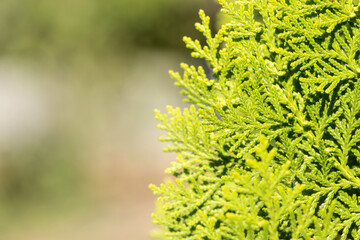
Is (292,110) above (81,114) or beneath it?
beneath

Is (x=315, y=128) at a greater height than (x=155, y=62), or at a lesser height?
lesser

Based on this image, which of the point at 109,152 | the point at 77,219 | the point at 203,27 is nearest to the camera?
the point at 203,27

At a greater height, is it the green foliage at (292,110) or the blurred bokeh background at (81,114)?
the blurred bokeh background at (81,114)

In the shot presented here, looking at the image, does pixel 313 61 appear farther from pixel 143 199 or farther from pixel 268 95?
pixel 143 199

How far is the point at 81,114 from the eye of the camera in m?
13.5

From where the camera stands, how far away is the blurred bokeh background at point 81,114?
1170 centimetres

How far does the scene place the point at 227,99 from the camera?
→ 1760mm

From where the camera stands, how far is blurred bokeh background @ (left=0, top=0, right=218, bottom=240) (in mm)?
11703

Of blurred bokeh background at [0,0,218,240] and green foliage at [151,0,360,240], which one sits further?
blurred bokeh background at [0,0,218,240]

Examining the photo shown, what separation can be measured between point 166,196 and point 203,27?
3.41 ft

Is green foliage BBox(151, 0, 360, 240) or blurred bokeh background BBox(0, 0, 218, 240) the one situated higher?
blurred bokeh background BBox(0, 0, 218, 240)

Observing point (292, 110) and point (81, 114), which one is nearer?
point (292, 110)

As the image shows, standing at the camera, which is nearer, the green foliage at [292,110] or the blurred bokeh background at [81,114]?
the green foliage at [292,110]

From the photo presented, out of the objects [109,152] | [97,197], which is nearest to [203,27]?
[97,197]
